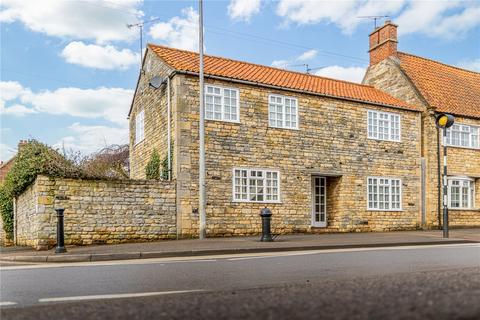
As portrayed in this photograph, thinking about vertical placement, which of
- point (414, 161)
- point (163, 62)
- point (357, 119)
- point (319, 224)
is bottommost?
point (319, 224)

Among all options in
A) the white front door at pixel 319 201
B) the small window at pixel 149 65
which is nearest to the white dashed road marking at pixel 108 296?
the white front door at pixel 319 201

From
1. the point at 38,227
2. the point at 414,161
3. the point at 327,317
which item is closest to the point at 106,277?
the point at 327,317

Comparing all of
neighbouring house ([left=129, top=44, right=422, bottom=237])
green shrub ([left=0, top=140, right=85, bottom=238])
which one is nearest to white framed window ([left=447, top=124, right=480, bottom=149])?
neighbouring house ([left=129, top=44, right=422, bottom=237])

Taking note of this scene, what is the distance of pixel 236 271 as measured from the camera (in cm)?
779

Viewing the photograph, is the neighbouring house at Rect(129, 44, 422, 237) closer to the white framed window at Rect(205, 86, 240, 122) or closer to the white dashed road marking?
the white framed window at Rect(205, 86, 240, 122)

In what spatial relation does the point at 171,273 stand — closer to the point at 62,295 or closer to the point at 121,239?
the point at 62,295

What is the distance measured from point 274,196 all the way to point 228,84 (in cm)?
469

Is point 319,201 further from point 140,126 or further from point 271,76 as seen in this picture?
point 140,126

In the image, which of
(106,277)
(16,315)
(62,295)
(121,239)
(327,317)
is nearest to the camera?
(327,317)

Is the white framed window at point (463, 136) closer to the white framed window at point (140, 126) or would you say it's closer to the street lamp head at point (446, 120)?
the street lamp head at point (446, 120)

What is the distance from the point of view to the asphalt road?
144 inches

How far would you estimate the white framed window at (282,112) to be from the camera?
20.0 meters

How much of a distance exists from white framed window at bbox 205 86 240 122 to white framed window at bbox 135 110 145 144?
491cm

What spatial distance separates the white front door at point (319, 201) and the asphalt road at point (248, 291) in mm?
12152
